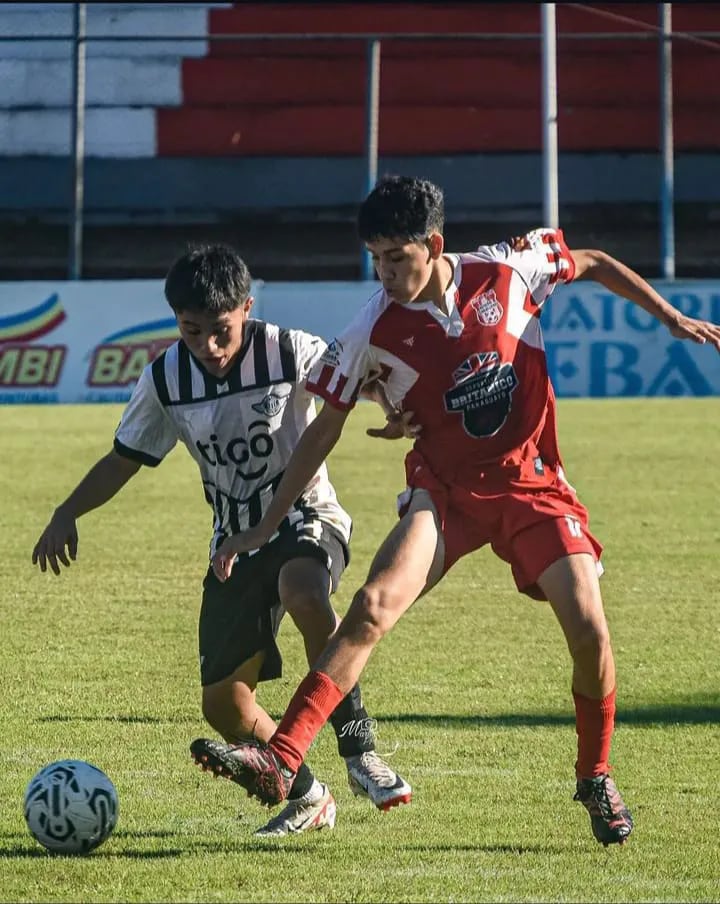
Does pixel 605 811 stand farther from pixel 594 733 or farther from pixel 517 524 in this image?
pixel 517 524

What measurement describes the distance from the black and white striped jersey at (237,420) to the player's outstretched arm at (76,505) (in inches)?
2.0

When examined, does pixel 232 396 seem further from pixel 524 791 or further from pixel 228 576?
pixel 524 791

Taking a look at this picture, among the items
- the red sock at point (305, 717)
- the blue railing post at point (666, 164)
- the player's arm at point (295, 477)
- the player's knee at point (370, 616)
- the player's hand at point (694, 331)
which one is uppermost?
the blue railing post at point (666, 164)

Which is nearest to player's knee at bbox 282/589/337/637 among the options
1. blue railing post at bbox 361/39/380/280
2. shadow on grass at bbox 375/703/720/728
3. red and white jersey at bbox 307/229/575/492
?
red and white jersey at bbox 307/229/575/492

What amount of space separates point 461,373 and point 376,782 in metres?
1.20

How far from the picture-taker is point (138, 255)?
25.4 m

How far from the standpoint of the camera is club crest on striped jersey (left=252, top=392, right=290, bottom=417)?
5.37 metres

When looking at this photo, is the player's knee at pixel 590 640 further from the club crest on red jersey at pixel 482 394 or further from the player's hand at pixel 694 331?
the player's hand at pixel 694 331

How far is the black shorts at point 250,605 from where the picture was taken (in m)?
5.29

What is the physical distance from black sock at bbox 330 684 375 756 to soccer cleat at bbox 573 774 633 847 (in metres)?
0.67

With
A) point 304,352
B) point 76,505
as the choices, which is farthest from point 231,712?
point 304,352

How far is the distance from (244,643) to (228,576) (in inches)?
9.9

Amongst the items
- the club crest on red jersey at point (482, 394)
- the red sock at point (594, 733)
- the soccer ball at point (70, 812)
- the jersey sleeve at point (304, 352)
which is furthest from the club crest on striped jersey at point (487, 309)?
the soccer ball at point (70, 812)

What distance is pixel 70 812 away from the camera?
475cm
